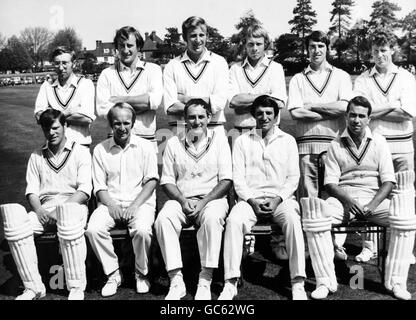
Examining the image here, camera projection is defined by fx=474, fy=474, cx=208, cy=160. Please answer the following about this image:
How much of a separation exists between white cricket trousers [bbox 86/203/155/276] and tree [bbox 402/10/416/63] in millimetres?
4077

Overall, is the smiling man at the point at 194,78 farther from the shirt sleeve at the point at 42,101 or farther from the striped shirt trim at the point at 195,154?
the shirt sleeve at the point at 42,101

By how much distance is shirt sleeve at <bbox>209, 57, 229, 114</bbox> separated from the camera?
4.68m

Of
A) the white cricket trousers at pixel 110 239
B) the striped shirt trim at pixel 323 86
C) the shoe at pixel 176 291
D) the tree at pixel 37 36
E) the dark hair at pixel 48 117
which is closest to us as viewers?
the shoe at pixel 176 291

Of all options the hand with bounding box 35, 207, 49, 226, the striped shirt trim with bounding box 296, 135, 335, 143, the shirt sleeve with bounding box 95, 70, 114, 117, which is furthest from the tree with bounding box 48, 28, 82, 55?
the striped shirt trim with bounding box 296, 135, 335, 143

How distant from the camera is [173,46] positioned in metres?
8.28

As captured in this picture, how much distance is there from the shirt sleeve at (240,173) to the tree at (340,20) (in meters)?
2.13

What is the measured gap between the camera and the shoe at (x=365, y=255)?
461cm

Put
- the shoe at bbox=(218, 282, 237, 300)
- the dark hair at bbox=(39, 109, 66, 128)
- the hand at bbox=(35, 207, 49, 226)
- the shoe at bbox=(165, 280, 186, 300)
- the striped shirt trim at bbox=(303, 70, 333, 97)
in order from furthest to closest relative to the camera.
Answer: the striped shirt trim at bbox=(303, 70, 333, 97) → the dark hair at bbox=(39, 109, 66, 128) → the hand at bbox=(35, 207, 49, 226) → the shoe at bbox=(165, 280, 186, 300) → the shoe at bbox=(218, 282, 237, 300)

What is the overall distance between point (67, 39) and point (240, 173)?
8.27 feet

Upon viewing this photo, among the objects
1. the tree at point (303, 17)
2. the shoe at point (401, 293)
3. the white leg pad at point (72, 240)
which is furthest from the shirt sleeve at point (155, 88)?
the shoe at point (401, 293)

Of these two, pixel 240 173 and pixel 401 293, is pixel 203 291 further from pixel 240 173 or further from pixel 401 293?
pixel 401 293

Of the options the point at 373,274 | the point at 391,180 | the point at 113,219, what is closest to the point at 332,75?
the point at 391,180

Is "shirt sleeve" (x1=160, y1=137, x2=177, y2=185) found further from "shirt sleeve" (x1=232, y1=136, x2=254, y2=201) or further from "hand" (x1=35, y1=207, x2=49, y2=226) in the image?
"hand" (x1=35, y1=207, x2=49, y2=226)

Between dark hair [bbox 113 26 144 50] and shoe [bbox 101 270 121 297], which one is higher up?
dark hair [bbox 113 26 144 50]
